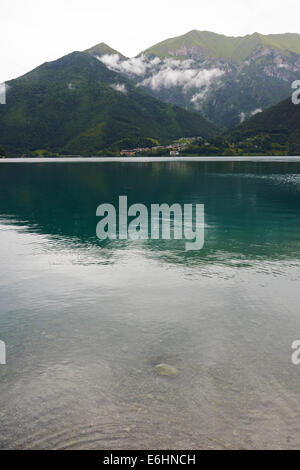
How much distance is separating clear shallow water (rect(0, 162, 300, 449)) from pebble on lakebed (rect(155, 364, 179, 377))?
0.32 metres

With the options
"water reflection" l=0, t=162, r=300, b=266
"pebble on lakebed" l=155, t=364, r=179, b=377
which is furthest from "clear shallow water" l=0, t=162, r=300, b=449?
"water reflection" l=0, t=162, r=300, b=266

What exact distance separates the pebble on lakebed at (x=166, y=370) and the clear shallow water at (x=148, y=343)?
0.32m

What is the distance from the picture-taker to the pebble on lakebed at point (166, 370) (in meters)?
16.7

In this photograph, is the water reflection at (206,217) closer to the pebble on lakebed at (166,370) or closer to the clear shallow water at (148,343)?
the clear shallow water at (148,343)

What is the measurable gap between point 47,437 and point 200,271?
67.8ft

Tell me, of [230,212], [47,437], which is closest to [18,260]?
[47,437]

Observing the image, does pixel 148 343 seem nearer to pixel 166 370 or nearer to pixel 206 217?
pixel 166 370

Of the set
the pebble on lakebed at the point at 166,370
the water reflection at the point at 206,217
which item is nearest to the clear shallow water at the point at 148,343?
the pebble on lakebed at the point at 166,370

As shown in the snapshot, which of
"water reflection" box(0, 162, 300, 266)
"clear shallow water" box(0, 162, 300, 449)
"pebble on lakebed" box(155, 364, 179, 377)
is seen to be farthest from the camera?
"water reflection" box(0, 162, 300, 266)

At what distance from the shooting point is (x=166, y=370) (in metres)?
16.9

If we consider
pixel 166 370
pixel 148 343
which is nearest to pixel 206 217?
pixel 148 343

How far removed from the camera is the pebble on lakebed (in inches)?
656

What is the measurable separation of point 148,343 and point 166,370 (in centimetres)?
273

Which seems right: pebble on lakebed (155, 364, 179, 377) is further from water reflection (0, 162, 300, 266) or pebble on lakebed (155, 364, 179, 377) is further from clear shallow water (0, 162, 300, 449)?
water reflection (0, 162, 300, 266)
